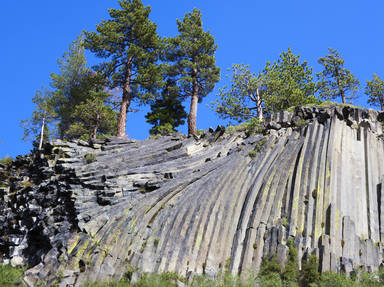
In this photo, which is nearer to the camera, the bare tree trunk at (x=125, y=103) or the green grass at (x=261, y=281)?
the green grass at (x=261, y=281)

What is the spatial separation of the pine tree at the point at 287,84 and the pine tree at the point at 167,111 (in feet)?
23.7

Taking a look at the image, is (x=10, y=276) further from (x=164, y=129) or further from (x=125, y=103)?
(x=164, y=129)

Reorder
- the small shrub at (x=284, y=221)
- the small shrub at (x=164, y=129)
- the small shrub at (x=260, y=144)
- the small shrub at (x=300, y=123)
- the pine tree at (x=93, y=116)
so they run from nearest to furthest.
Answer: the small shrub at (x=284, y=221), the small shrub at (x=260, y=144), the small shrub at (x=300, y=123), the small shrub at (x=164, y=129), the pine tree at (x=93, y=116)

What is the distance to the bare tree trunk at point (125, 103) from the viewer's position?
3100cm

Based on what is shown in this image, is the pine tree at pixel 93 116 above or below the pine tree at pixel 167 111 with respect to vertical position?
below

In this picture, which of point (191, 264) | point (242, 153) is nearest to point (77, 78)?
point (242, 153)

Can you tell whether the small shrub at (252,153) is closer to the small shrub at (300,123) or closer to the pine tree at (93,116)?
the small shrub at (300,123)

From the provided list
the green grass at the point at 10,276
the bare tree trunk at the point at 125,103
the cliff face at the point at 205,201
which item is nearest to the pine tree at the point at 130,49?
the bare tree trunk at the point at 125,103

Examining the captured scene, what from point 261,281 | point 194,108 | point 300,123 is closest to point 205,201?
point 261,281

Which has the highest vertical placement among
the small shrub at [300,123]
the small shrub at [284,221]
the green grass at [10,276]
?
the small shrub at [300,123]

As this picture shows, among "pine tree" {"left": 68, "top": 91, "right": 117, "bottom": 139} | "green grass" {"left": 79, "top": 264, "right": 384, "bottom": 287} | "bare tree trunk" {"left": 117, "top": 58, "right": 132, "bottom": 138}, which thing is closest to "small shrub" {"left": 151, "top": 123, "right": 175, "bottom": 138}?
"bare tree trunk" {"left": 117, "top": 58, "right": 132, "bottom": 138}

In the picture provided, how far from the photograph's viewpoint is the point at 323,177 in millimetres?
20953

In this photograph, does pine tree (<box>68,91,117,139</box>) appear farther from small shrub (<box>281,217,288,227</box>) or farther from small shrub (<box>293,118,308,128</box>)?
small shrub (<box>281,217,288,227</box>)

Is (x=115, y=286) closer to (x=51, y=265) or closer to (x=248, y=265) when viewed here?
(x=51, y=265)
